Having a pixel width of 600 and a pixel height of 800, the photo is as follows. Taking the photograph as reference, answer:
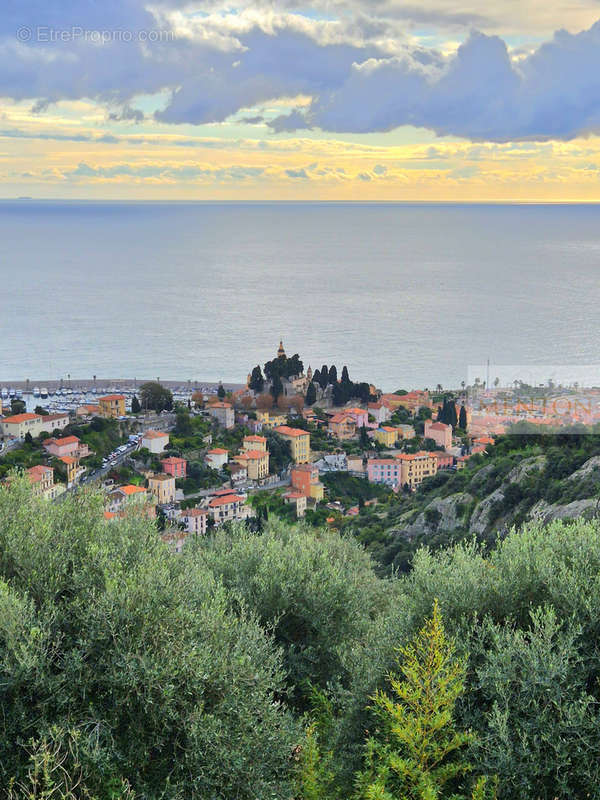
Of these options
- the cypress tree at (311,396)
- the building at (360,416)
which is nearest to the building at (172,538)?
the building at (360,416)

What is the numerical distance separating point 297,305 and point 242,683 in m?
55.2

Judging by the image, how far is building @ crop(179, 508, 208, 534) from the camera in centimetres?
1975

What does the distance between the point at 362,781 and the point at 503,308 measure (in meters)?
56.3

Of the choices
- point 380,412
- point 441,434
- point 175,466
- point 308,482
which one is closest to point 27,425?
point 175,466

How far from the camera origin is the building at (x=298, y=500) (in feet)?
71.2

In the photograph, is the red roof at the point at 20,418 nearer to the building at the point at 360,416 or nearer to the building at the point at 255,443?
the building at the point at 255,443

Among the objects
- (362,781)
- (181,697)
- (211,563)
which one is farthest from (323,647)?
(181,697)

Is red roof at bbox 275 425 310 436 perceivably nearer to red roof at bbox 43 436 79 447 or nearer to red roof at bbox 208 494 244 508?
red roof at bbox 208 494 244 508

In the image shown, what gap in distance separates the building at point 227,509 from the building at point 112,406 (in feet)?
29.9

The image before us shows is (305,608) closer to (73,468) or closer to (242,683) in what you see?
(242,683)

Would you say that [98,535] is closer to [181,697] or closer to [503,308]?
[181,697]

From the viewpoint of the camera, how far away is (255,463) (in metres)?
25.5

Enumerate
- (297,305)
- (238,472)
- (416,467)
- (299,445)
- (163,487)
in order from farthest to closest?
(297,305)
(299,445)
(416,467)
(238,472)
(163,487)

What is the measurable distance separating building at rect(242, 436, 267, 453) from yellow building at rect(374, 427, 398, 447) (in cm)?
440
